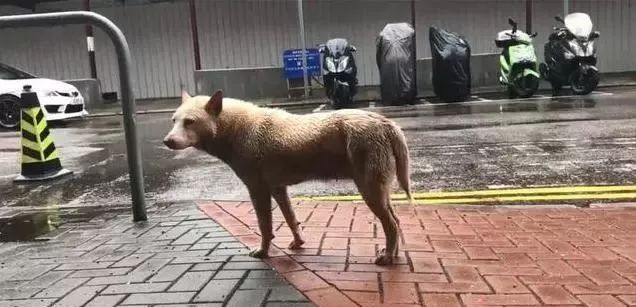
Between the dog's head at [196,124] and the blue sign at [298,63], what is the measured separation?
48.6ft

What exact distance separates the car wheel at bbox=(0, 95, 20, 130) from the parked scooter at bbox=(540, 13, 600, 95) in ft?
41.3

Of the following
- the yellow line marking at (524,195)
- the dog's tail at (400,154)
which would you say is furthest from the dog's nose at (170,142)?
the yellow line marking at (524,195)

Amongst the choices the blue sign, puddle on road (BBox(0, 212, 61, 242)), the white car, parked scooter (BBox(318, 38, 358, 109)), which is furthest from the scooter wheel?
puddle on road (BBox(0, 212, 61, 242))

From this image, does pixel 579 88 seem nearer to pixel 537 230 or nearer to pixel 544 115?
pixel 544 115

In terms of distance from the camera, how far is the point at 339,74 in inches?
610

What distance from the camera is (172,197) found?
636 centimetres

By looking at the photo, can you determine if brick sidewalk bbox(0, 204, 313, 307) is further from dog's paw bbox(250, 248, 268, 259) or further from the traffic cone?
the traffic cone

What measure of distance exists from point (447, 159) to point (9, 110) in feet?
33.9

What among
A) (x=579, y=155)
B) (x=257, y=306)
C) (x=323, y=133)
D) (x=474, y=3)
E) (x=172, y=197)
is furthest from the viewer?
(x=474, y=3)

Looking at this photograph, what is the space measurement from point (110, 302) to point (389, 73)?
12761 mm

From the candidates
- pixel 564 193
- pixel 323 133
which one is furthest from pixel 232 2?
pixel 323 133

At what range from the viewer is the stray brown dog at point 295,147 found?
3.58 meters

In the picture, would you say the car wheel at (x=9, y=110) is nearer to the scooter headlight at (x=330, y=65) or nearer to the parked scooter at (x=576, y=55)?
the scooter headlight at (x=330, y=65)

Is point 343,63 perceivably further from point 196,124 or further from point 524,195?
point 196,124
